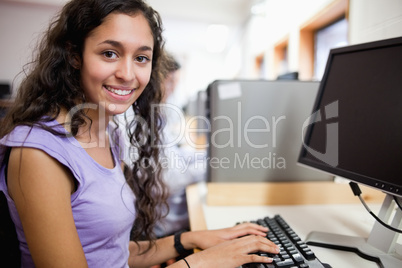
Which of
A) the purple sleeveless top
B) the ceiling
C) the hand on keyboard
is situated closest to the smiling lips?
the purple sleeveless top

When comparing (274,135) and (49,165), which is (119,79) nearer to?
(49,165)

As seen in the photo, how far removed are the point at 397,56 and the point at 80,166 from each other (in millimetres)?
758

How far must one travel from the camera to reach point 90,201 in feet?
2.14

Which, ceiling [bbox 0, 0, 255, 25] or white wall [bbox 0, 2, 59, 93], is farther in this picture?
white wall [bbox 0, 2, 59, 93]

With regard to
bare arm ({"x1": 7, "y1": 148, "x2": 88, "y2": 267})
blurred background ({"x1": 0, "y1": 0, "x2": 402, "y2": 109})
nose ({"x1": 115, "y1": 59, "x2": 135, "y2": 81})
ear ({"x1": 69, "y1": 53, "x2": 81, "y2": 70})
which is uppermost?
blurred background ({"x1": 0, "y1": 0, "x2": 402, "y2": 109})

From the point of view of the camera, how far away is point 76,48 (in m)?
0.73

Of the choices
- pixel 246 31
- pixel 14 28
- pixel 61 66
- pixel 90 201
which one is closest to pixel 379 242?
pixel 90 201

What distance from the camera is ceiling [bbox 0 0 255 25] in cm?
417

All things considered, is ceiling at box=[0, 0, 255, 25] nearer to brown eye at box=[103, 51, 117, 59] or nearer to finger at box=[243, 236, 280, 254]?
brown eye at box=[103, 51, 117, 59]

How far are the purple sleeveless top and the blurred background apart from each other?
0.33 metres

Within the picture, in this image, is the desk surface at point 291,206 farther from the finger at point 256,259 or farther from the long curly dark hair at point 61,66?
the long curly dark hair at point 61,66

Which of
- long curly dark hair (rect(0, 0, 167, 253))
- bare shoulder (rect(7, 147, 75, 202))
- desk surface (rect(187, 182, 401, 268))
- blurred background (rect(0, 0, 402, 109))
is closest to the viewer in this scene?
bare shoulder (rect(7, 147, 75, 202))

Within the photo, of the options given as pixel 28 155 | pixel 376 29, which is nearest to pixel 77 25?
pixel 28 155

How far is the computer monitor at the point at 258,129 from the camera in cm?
105
